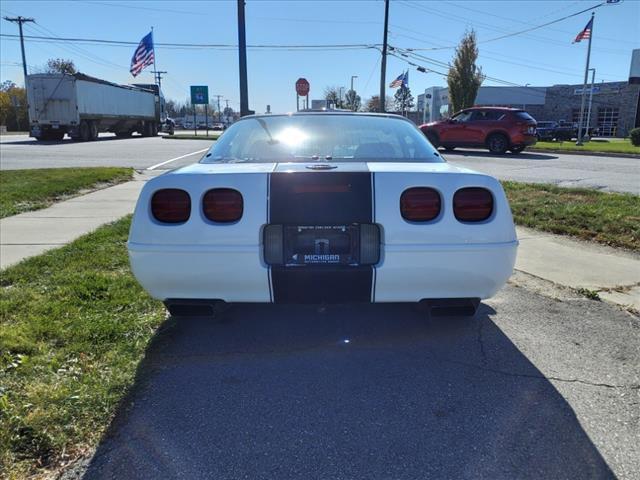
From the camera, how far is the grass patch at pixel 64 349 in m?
2.28

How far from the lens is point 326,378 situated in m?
2.88

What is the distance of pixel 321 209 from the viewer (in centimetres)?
278

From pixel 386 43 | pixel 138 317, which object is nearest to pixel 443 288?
pixel 138 317

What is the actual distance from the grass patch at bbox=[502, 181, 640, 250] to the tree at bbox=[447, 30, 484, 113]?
78.6 ft

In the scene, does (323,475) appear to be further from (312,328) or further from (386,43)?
(386,43)

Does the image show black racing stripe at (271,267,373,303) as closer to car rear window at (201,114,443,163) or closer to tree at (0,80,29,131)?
car rear window at (201,114,443,163)

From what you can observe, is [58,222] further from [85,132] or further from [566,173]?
[85,132]

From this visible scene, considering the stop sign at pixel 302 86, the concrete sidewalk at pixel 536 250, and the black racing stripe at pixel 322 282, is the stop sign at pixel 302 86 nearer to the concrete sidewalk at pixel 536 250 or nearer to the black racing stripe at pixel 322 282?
the concrete sidewalk at pixel 536 250

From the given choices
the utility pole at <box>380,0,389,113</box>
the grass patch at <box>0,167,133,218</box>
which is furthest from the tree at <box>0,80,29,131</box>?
the grass patch at <box>0,167,133,218</box>

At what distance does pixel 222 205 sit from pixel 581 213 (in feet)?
19.0

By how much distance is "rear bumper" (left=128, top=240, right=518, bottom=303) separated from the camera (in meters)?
2.80

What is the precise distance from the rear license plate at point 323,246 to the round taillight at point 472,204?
600mm

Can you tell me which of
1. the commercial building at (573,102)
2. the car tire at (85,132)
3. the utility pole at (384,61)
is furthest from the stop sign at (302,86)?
the commercial building at (573,102)

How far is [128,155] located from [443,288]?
17.9m
